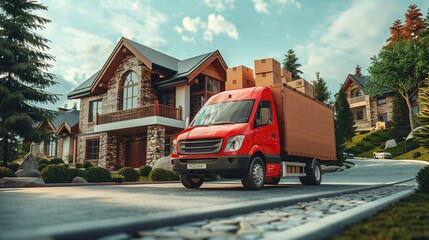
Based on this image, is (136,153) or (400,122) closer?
(136,153)

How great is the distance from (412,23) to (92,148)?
5225 cm

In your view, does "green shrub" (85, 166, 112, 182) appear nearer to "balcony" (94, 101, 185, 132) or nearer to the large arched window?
"balcony" (94, 101, 185, 132)

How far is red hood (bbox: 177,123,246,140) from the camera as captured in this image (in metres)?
8.29

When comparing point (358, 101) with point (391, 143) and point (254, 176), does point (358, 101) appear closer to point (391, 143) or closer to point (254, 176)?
point (391, 143)

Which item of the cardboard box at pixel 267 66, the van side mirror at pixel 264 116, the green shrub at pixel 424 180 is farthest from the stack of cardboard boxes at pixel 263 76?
the green shrub at pixel 424 180

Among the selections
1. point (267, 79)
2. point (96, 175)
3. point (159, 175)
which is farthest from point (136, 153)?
point (267, 79)

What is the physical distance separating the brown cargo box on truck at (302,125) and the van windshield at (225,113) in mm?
1249

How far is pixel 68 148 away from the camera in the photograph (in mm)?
30781

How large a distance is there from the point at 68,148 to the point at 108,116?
9504 millimetres

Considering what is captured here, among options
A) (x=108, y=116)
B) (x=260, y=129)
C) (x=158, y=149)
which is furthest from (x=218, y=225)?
(x=108, y=116)

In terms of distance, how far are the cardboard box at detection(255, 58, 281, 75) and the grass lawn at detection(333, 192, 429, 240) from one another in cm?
811

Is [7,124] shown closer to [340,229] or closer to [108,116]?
[108,116]

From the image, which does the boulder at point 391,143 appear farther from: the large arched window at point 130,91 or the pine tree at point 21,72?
the pine tree at point 21,72

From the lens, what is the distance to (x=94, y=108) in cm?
2806
